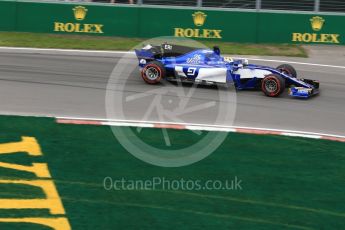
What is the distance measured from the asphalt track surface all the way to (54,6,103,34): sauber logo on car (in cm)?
353

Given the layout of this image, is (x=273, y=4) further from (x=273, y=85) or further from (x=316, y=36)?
(x=273, y=85)

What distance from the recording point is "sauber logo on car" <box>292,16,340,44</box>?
23375 millimetres

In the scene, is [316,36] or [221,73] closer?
[221,73]

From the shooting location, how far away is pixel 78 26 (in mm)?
23734

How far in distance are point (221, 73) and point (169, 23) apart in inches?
294

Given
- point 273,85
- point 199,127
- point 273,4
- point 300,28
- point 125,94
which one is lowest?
point 199,127

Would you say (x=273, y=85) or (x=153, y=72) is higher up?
(x=153, y=72)

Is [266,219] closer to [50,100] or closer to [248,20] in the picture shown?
[50,100]

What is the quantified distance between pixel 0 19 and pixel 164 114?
10675 millimetres

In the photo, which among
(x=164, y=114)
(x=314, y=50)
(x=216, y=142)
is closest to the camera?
(x=216, y=142)

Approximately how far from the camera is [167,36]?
2327 cm

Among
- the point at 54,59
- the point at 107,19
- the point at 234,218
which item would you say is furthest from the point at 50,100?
the point at 107,19

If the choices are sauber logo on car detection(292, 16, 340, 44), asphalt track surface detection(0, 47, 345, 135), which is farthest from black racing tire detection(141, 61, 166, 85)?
sauber logo on car detection(292, 16, 340, 44)

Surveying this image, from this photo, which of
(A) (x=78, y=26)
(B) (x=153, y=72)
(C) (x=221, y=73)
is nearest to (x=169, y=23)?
(A) (x=78, y=26)
